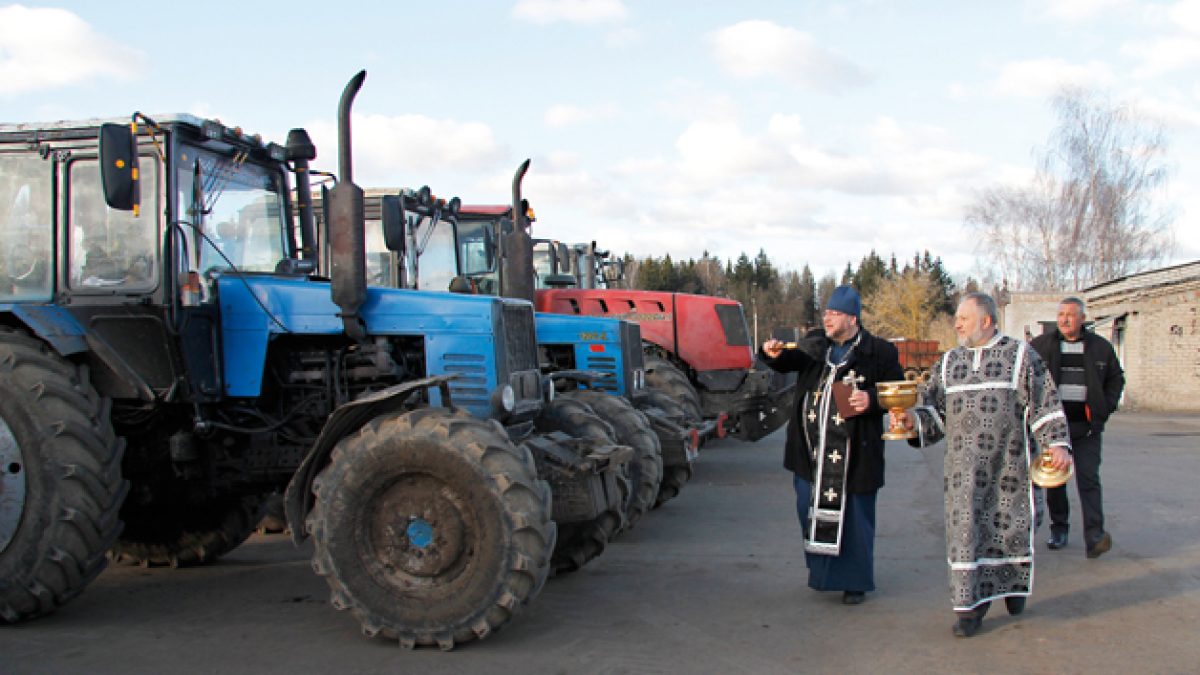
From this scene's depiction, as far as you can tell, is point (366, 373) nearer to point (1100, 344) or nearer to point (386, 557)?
point (386, 557)

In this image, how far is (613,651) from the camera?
5133 mm

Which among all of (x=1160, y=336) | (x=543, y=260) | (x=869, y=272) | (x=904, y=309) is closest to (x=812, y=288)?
(x=869, y=272)

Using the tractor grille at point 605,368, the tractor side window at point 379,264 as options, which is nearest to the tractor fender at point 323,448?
the tractor side window at point 379,264

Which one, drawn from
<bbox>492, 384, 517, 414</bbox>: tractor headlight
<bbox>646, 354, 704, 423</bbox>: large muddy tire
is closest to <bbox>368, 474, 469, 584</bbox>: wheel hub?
<bbox>492, 384, 517, 414</bbox>: tractor headlight

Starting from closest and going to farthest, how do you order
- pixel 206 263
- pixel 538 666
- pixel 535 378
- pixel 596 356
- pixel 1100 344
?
pixel 538 666 → pixel 206 263 → pixel 535 378 → pixel 1100 344 → pixel 596 356

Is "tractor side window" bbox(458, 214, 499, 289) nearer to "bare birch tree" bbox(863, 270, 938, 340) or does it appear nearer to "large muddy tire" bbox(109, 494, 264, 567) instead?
"large muddy tire" bbox(109, 494, 264, 567)

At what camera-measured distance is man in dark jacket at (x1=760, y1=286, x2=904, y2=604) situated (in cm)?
592

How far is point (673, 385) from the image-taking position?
1123 cm

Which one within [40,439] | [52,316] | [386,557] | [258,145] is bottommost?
[386,557]

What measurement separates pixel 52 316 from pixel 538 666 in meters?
3.39

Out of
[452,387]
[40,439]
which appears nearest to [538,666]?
[452,387]

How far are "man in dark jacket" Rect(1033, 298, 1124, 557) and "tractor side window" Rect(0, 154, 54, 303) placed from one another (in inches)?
261

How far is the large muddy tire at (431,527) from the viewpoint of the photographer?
4969mm

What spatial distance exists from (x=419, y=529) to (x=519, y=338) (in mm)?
1650
